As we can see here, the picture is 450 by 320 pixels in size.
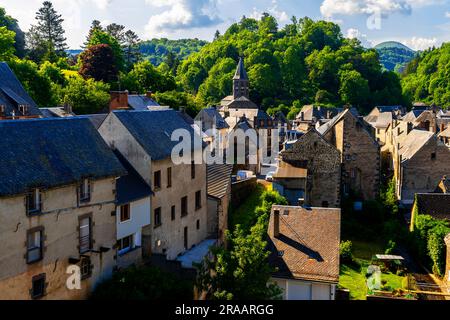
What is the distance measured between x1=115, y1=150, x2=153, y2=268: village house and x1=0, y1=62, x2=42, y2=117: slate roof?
43.6 feet

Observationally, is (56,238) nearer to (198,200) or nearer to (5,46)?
(198,200)

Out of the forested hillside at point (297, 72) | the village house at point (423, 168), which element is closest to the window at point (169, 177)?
the village house at point (423, 168)

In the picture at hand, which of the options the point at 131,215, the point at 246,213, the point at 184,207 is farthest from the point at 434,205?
the point at 131,215

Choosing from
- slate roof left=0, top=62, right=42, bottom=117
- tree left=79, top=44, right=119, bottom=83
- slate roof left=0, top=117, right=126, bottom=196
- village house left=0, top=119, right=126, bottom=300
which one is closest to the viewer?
village house left=0, top=119, right=126, bottom=300

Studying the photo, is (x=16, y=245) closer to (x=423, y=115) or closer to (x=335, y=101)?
(x=423, y=115)

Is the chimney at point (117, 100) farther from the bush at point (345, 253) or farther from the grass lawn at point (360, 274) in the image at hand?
the grass lawn at point (360, 274)

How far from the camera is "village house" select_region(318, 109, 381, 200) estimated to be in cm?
4959

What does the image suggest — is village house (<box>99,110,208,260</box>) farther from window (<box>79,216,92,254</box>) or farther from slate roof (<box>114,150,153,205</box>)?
→ window (<box>79,216,92,254</box>)

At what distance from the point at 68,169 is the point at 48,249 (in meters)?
3.53

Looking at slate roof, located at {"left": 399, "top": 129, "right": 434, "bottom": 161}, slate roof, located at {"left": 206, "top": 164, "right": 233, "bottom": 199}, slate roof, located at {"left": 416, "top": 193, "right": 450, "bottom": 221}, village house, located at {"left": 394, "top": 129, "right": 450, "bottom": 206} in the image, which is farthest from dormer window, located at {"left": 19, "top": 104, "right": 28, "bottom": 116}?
slate roof, located at {"left": 399, "top": 129, "right": 434, "bottom": 161}

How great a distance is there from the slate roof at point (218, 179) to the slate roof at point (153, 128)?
485 centimetres

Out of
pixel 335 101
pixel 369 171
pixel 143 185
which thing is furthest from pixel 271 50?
pixel 143 185

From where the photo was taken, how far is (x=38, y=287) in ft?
69.8

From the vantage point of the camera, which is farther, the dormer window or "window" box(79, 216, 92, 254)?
the dormer window
